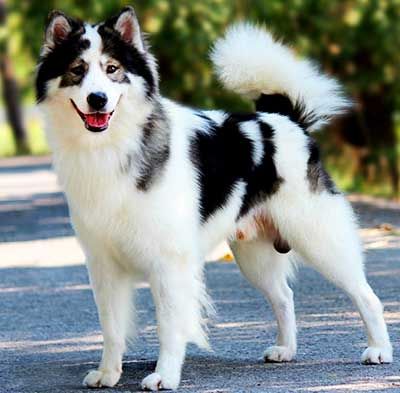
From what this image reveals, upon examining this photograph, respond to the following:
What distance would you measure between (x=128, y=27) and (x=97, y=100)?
1.91 feet

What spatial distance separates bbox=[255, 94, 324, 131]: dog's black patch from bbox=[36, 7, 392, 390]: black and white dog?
0.04 ft

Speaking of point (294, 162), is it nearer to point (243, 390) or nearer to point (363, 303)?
point (363, 303)

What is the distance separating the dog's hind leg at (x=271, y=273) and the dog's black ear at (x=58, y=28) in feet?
5.85

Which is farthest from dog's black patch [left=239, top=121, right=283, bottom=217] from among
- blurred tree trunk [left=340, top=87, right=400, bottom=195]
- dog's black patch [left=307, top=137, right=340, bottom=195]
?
blurred tree trunk [left=340, top=87, right=400, bottom=195]

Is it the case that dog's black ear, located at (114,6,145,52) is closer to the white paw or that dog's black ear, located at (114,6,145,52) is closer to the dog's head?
the dog's head

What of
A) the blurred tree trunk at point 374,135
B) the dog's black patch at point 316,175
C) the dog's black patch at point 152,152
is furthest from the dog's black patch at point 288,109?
the blurred tree trunk at point 374,135

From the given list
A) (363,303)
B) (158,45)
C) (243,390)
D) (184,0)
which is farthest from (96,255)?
(158,45)

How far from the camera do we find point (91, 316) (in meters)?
9.02

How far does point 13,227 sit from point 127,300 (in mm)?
9125

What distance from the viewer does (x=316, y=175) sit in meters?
7.37

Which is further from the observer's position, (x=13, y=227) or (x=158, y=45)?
(x=158, y=45)

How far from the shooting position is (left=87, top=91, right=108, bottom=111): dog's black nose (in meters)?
→ 6.34

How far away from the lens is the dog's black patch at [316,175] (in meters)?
7.33

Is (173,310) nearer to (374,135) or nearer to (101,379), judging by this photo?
(101,379)
